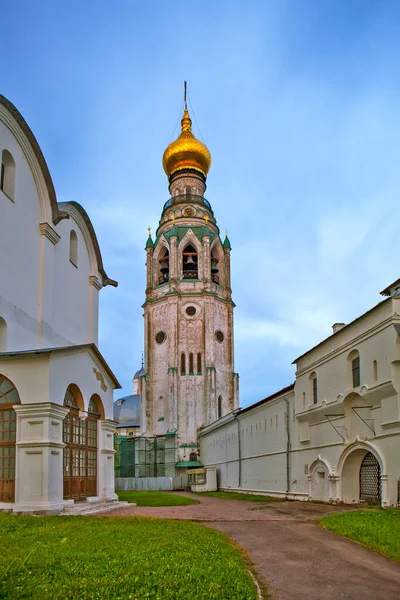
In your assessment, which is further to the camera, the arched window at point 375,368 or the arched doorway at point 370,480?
the arched doorway at point 370,480

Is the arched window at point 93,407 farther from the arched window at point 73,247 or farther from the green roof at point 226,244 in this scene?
the green roof at point 226,244

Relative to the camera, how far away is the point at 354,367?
1847 cm

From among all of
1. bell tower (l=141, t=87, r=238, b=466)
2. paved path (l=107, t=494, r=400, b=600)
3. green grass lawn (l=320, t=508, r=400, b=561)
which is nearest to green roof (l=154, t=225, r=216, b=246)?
bell tower (l=141, t=87, r=238, b=466)

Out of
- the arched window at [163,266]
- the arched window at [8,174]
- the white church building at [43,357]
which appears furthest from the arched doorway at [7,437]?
the arched window at [163,266]

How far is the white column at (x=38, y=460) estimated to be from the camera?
13672 mm

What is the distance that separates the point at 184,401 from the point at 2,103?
3607cm

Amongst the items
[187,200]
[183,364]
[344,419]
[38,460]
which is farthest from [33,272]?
[187,200]

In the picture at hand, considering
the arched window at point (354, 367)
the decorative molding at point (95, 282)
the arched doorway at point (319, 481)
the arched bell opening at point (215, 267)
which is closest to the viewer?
the arched window at point (354, 367)

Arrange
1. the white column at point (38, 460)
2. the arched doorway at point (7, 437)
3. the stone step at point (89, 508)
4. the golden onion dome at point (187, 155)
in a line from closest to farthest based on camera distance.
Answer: the white column at point (38, 460), the stone step at point (89, 508), the arched doorway at point (7, 437), the golden onion dome at point (187, 155)

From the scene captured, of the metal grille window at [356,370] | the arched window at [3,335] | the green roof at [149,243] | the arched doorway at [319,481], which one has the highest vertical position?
the green roof at [149,243]

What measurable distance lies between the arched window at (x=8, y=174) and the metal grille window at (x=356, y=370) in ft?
37.8

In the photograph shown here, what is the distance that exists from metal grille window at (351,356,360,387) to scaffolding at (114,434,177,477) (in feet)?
105

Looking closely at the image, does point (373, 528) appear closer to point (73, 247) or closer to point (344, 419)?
point (344, 419)

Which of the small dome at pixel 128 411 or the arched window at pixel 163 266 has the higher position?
the arched window at pixel 163 266
